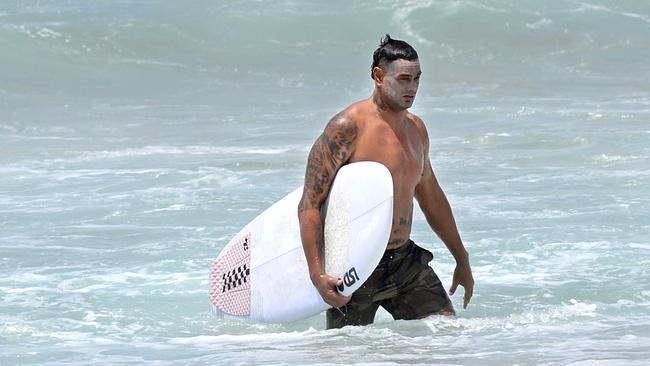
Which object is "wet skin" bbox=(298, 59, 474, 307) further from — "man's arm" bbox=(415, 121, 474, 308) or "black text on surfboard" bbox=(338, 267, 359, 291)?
"man's arm" bbox=(415, 121, 474, 308)

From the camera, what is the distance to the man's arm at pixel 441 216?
5516 millimetres

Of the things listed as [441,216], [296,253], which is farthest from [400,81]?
[296,253]

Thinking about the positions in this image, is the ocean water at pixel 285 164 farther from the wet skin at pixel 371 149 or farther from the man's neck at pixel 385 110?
the man's neck at pixel 385 110

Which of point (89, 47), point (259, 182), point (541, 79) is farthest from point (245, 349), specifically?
point (89, 47)

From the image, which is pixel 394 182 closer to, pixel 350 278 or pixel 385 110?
pixel 385 110

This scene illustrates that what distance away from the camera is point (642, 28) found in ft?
74.4

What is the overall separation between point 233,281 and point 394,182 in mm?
923

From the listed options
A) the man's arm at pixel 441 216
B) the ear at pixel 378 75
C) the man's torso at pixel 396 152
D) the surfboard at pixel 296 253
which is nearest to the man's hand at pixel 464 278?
the man's arm at pixel 441 216

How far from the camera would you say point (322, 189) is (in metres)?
5.18

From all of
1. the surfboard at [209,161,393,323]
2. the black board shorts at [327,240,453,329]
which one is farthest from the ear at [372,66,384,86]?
the black board shorts at [327,240,453,329]

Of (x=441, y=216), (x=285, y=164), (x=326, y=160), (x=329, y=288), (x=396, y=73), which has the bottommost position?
(x=329, y=288)

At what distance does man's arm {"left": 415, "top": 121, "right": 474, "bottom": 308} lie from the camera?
552 centimetres

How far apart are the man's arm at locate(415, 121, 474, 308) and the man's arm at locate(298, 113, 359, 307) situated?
0.47 meters

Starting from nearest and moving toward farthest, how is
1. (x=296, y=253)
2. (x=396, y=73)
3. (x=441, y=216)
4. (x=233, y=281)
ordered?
1. (x=396, y=73)
2. (x=296, y=253)
3. (x=441, y=216)
4. (x=233, y=281)
